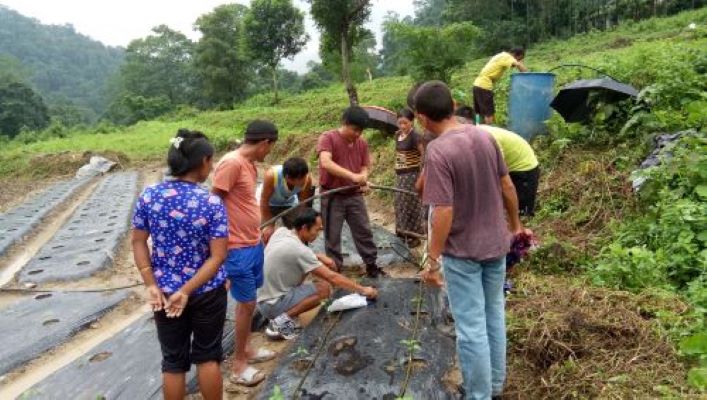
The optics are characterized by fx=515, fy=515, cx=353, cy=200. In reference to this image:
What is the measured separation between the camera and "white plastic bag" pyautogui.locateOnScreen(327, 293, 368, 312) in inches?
146

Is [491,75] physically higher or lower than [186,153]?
lower

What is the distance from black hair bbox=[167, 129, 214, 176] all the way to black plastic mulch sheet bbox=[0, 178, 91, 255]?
603cm

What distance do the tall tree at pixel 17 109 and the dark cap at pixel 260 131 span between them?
38906mm

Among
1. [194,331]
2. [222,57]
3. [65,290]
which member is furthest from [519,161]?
[222,57]

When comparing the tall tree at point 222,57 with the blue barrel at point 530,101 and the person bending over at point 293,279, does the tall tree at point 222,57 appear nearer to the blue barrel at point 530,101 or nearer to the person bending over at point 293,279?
the blue barrel at point 530,101

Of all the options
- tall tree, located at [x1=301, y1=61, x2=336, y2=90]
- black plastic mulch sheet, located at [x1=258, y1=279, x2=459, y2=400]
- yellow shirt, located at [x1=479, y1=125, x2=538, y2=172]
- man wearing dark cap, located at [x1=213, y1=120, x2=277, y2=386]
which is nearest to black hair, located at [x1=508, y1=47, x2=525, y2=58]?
yellow shirt, located at [x1=479, y1=125, x2=538, y2=172]

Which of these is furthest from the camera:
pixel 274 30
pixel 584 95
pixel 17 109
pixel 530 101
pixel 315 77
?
pixel 315 77

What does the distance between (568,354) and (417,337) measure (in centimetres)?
89

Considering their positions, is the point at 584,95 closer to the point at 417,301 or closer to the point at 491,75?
the point at 491,75

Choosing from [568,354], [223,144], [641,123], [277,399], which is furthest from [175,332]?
[223,144]

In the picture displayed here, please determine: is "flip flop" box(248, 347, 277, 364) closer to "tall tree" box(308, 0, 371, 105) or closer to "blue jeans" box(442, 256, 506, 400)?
"blue jeans" box(442, 256, 506, 400)

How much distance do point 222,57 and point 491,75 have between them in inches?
1155

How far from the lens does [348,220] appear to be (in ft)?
14.7

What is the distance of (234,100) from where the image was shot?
117 ft
